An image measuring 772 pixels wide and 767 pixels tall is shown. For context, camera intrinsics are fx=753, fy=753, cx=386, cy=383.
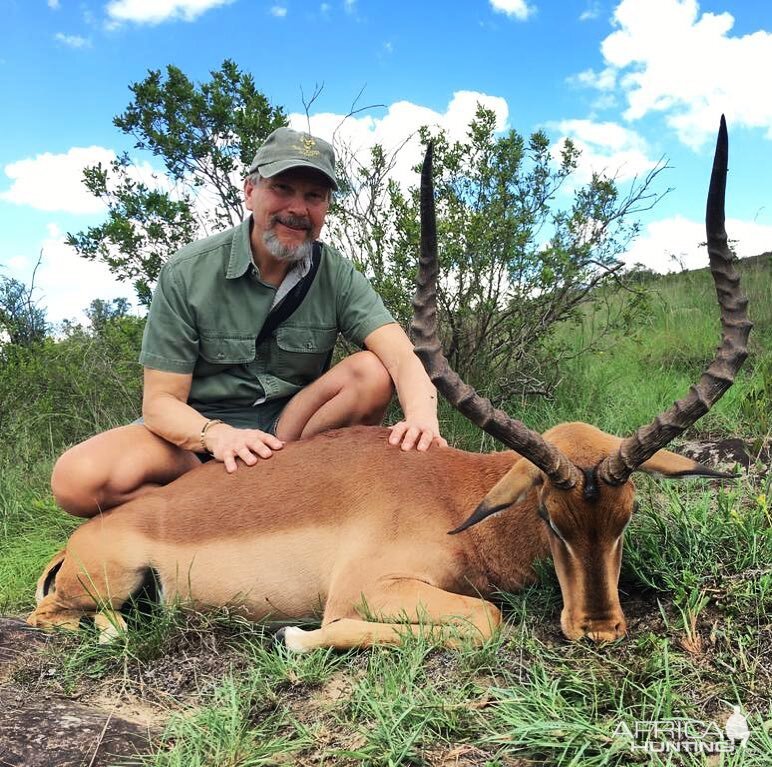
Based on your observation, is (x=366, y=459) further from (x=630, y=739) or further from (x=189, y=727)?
(x=630, y=739)

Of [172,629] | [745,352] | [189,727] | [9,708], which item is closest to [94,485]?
[172,629]

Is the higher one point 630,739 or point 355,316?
point 355,316

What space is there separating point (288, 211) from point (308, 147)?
0.44 meters

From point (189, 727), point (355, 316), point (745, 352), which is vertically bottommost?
point (189, 727)

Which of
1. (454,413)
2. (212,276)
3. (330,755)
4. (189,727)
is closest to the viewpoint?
(330,755)

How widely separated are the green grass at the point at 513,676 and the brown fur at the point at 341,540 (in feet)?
0.61

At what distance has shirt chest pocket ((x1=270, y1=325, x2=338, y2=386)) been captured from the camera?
5363 mm

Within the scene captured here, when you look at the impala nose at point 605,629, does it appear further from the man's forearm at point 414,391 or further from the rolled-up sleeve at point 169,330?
the rolled-up sleeve at point 169,330

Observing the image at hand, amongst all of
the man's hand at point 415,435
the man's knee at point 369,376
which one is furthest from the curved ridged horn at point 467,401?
the man's knee at point 369,376

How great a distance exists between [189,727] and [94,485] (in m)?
2.01

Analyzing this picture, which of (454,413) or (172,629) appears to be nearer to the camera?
(172,629)

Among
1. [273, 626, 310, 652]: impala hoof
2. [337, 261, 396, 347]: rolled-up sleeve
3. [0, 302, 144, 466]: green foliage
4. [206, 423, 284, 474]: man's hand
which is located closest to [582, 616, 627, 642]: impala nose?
[273, 626, 310, 652]: impala hoof

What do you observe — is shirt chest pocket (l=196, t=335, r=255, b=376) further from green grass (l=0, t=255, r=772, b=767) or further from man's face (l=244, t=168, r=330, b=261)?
green grass (l=0, t=255, r=772, b=767)

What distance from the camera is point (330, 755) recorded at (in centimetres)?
273
